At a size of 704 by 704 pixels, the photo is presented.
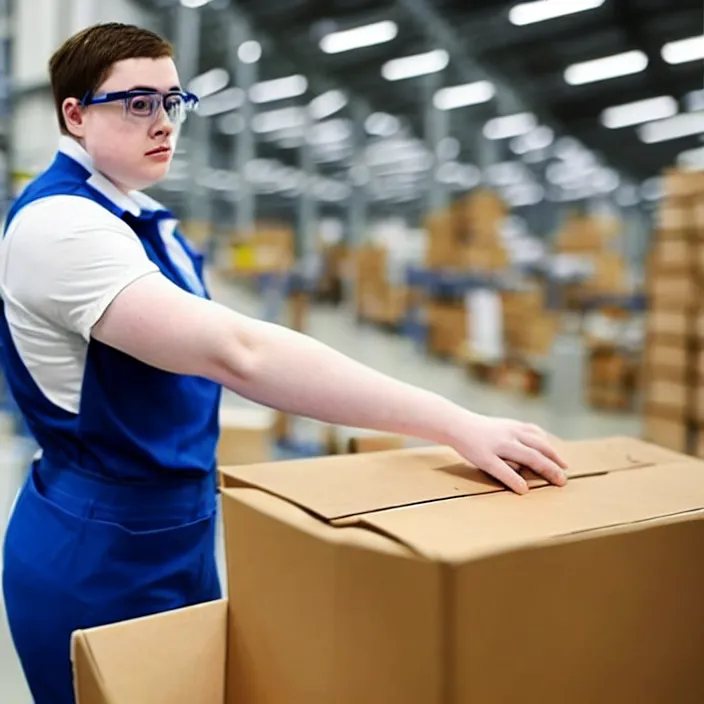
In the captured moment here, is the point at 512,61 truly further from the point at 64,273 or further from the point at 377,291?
the point at 64,273

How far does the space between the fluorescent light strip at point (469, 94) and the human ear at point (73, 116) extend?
10107 mm

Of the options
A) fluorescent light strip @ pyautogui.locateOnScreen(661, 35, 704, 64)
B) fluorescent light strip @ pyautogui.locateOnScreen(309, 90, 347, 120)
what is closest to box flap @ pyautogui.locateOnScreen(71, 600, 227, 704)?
fluorescent light strip @ pyautogui.locateOnScreen(661, 35, 704, 64)

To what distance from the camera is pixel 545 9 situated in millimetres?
8156

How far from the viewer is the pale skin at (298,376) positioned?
96 centimetres

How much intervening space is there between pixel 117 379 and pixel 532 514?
569 millimetres

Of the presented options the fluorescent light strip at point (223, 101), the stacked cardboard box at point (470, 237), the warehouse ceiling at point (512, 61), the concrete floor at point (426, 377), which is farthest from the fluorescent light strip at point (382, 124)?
the stacked cardboard box at point (470, 237)

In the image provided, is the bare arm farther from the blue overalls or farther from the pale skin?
the blue overalls

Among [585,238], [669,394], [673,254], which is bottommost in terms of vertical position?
[669,394]

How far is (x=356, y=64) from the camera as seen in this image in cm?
1088

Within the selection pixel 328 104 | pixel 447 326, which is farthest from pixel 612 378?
pixel 328 104

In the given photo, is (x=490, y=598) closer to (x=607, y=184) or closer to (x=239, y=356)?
(x=239, y=356)

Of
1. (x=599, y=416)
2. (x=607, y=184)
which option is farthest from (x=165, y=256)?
(x=607, y=184)

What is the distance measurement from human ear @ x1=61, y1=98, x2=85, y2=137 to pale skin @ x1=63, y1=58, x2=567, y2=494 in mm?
Result: 309

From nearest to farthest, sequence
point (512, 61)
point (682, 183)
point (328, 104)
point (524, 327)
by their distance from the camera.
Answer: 1. point (682, 183)
2. point (524, 327)
3. point (512, 61)
4. point (328, 104)
